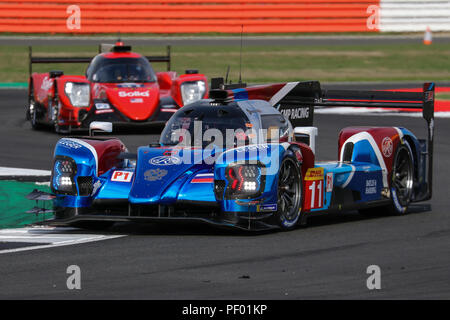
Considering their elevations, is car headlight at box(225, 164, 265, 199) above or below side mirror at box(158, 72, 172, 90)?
below

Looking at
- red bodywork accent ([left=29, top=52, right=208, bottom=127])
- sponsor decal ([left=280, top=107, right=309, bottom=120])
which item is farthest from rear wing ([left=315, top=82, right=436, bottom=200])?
red bodywork accent ([left=29, top=52, right=208, bottom=127])

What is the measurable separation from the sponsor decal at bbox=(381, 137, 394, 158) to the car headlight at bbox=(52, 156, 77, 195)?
3.28 meters

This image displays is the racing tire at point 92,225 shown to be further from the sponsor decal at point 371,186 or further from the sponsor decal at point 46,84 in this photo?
the sponsor decal at point 46,84

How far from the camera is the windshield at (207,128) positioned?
11.0m

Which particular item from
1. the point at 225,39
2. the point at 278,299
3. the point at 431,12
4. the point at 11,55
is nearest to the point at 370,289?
the point at 278,299

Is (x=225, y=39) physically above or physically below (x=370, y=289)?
above

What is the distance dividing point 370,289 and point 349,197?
364 centimetres

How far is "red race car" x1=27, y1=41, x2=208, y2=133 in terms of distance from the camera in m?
19.6

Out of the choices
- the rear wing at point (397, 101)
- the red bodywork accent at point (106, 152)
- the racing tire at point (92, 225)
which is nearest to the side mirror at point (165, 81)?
the rear wing at point (397, 101)

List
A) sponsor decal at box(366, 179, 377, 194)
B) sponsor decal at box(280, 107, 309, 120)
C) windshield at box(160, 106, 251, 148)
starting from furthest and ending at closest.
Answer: sponsor decal at box(280, 107, 309, 120) < sponsor decal at box(366, 179, 377, 194) < windshield at box(160, 106, 251, 148)

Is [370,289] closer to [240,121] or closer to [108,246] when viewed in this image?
[108,246]

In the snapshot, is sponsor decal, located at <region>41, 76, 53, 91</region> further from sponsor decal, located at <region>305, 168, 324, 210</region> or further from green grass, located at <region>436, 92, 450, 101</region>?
sponsor decal, located at <region>305, 168, 324, 210</region>

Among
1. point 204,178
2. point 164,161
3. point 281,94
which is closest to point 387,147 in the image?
Answer: point 281,94

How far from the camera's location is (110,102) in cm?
1980
